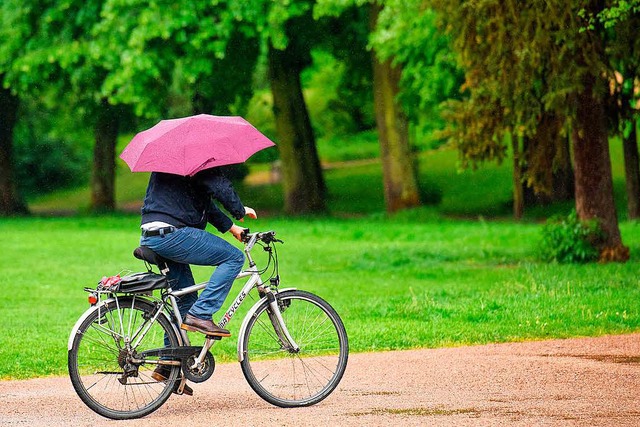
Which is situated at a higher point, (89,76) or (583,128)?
(89,76)

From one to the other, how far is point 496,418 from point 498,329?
4555 mm

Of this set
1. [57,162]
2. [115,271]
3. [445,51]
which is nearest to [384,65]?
[445,51]

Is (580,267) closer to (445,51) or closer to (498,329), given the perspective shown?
(498,329)

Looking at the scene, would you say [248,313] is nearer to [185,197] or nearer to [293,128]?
[185,197]

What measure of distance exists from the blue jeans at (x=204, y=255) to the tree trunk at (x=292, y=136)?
92.6 feet

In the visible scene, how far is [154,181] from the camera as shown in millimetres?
7875

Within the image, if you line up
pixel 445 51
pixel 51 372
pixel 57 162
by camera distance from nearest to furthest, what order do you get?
pixel 51 372 → pixel 445 51 → pixel 57 162

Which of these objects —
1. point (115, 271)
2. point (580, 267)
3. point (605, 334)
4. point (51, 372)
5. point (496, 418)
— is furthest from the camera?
point (115, 271)

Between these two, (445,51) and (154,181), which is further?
(445,51)

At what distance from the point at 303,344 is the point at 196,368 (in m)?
0.71

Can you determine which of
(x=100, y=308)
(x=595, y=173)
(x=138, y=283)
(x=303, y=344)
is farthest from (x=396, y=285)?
(x=100, y=308)

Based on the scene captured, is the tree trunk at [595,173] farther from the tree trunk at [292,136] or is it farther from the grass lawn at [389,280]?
the tree trunk at [292,136]

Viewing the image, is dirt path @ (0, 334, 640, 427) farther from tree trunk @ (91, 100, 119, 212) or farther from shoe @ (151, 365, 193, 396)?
tree trunk @ (91, 100, 119, 212)

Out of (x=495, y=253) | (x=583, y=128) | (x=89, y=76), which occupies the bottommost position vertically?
(x=495, y=253)
